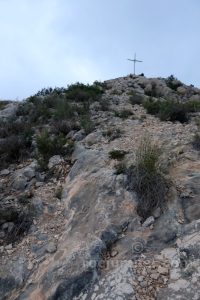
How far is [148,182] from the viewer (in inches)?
245

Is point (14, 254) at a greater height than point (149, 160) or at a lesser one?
lesser

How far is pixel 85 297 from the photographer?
5.17m

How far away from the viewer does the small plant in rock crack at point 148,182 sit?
20.0 ft

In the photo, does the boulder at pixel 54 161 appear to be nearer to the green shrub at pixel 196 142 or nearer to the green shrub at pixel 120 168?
the green shrub at pixel 120 168

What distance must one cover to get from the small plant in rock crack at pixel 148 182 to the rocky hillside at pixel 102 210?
0.01 m

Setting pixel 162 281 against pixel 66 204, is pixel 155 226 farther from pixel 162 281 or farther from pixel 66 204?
pixel 66 204

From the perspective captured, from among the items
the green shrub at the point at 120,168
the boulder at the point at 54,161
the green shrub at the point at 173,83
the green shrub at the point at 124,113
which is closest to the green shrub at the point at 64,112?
the green shrub at the point at 124,113

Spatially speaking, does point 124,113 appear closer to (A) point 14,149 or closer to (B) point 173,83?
(A) point 14,149

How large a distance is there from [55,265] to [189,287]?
1876mm

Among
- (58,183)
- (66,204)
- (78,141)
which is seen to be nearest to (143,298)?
(66,204)

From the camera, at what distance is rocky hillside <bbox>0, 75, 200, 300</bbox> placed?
207 inches

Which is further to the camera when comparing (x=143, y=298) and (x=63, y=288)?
(x=63, y=288)

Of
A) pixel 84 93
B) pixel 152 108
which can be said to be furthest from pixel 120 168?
pixel 84 93

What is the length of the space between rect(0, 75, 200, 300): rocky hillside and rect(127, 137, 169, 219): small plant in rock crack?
0.01m
